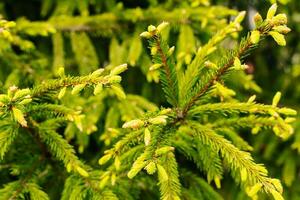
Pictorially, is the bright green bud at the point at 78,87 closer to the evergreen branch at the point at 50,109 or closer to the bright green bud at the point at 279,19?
the evergreen branch at the point at 50,109

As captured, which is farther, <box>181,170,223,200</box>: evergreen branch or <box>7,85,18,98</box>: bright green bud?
<box>181,170,223,200</box>: evergreen branch

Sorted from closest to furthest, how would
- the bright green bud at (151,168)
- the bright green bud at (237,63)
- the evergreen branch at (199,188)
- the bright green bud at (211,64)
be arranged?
the bright green bud at (151,168), the bright green bud at (237,63), the bright green bud at (211,64), the evergreen branch at (199,188)

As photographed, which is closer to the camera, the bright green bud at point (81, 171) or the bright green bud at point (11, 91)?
the bright green bud at point (11, 91)

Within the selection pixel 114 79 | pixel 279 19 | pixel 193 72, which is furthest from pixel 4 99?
pixel 279 19

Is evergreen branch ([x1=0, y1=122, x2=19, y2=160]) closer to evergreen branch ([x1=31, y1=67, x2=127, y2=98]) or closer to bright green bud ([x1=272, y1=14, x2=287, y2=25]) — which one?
evergreen branch ([x1=31, y1=67, x2=127, y2=98])

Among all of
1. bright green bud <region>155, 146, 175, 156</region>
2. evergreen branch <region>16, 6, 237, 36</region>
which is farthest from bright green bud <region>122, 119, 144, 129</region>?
evergreen branch <region>16, 6, 237, 36</region>

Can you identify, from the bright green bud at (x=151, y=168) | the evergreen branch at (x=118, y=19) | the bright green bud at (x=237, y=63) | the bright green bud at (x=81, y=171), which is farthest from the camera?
the evergreen branch at (x=118, y=19)

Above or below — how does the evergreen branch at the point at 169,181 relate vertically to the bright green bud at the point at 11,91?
below

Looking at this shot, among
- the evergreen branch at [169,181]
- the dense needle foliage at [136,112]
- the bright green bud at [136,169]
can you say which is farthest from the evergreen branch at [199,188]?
the bright green bud at [136,169]
